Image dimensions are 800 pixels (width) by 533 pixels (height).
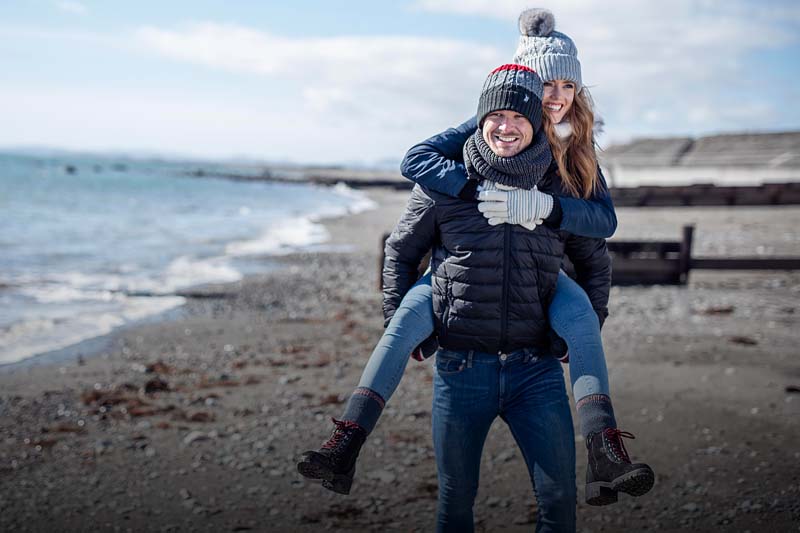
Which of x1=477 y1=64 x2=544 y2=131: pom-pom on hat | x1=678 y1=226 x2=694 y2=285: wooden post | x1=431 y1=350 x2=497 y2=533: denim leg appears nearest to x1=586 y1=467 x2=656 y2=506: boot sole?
x1=431 y1=350 x2=497 y2=533: denim leg

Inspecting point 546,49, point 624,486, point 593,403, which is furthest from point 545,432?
point 546,49

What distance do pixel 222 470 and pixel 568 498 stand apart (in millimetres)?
3826

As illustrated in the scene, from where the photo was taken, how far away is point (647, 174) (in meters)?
33.8

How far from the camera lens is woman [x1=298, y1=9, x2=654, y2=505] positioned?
284 centimetres

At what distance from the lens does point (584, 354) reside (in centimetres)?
301

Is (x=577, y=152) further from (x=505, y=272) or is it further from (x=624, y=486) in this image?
(x=624, y=486)

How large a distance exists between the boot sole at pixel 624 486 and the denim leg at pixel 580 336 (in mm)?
376

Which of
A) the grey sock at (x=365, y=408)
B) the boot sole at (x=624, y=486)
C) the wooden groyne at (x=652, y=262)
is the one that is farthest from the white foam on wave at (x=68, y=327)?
the boot sole at (x=624, y=486)

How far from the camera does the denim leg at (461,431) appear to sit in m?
3.17

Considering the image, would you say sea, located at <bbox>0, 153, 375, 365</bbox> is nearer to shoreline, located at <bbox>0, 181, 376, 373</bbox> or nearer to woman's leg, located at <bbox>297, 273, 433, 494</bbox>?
shoreline, located at <bbox>0, 181, 376, 373</bbox>

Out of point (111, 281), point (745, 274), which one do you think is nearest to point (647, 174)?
point (745, 274)

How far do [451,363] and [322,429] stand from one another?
13.1ft

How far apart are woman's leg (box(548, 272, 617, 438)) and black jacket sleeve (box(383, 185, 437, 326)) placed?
0.66m

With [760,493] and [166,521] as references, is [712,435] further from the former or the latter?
[166,521]
